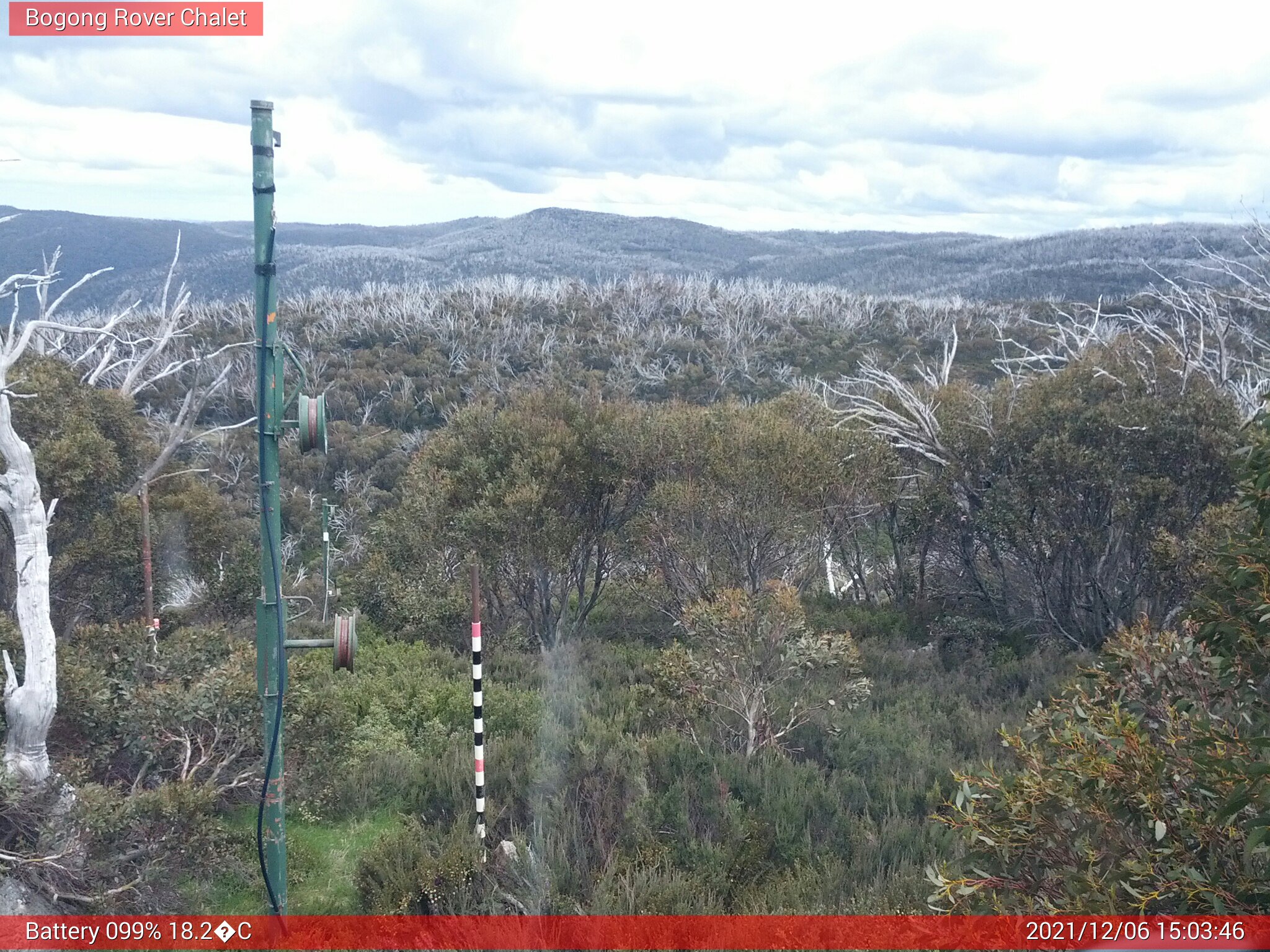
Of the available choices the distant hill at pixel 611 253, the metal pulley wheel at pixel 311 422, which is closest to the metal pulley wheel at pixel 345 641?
the metal pulley wheel at pixel 311 422

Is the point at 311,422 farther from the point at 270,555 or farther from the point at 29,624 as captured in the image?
the point at 29,624

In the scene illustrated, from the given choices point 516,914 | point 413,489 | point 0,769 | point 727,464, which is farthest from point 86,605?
point 516,914

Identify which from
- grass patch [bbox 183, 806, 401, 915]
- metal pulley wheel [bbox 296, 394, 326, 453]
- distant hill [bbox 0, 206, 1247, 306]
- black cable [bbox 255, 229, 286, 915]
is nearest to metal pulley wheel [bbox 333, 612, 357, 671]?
black cable [bbox 255, 229, 286, 915]

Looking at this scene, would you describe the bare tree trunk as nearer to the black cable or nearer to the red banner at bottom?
the red banner at bottom

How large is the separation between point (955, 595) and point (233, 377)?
29.6m

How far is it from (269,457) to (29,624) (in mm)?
3104

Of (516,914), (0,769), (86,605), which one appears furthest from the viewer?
(86,605)

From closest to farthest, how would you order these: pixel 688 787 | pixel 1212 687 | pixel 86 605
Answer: pixel 1212 687, pixel 688 787, pixel 86 605

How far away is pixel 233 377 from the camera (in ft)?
120

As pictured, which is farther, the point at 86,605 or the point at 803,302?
the point at 803,302

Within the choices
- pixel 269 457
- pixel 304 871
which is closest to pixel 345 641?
pixel 269 457

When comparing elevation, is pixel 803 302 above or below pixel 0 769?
above

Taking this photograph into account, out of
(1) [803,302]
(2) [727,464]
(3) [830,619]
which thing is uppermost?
(1) [803,302]

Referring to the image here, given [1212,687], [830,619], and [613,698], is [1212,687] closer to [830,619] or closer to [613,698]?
[613,698]
